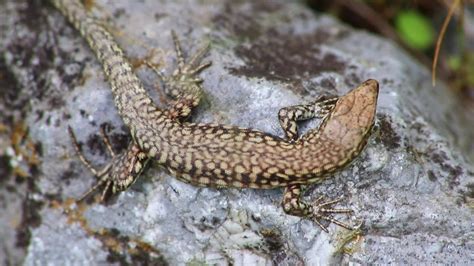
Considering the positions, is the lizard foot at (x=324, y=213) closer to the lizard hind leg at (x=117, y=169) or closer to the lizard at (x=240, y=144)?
the lizard at (x=240, y=144)

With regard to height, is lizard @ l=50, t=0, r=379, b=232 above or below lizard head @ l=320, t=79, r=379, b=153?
below

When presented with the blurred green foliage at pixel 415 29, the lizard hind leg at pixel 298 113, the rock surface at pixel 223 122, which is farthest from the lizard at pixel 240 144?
the blurred green foliage at pixel 415 29

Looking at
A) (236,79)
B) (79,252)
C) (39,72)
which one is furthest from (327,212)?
(39,72)

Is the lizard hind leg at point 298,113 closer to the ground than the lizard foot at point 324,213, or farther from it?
farther from it

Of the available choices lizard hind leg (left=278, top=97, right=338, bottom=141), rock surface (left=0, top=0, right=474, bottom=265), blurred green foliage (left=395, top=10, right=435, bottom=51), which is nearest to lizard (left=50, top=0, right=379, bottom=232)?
lizard hind leg (left=278, top=97, right=338, bottom=141)

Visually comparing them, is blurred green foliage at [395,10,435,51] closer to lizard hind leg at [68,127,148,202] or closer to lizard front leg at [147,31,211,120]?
lizard front leg at [147,31,211,120]

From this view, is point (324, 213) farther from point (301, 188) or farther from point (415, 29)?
point (415, 29)

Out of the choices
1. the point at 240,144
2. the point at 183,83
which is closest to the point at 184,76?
the point at 183,83

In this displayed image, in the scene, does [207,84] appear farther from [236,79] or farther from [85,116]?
[85,116]

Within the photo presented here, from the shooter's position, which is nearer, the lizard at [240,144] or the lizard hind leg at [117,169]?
the lizard at [240,144]
